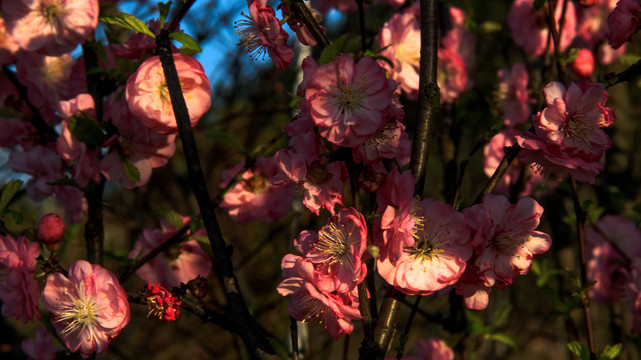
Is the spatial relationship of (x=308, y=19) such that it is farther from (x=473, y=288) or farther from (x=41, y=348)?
(x=41, y=348)

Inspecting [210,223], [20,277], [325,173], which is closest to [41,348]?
[20,277]

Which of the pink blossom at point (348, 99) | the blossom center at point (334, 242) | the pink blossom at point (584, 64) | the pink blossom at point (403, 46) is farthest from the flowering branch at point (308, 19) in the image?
the pink blossom at point (584, 64)

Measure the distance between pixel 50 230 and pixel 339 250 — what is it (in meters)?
0.66

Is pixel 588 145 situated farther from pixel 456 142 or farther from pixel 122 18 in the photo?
pixel 122 18

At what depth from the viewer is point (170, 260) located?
4.92ft

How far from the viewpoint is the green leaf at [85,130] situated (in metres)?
1.18

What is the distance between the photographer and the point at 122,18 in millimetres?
1009

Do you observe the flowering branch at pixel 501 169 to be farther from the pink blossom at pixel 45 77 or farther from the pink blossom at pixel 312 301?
the pink blossom at pixel 45 77

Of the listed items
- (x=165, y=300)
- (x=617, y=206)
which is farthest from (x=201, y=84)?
(x=617, y=206)

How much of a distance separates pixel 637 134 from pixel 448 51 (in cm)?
178

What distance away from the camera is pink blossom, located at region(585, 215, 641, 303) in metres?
1.73

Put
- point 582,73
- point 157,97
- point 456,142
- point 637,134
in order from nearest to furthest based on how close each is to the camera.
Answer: point 157,97
point 582,73
point 456,142
point 637,134

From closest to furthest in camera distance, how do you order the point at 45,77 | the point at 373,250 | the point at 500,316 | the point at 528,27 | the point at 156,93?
the point at 373,250
the point at 156,93
the point at 45,77
the point at 500,316
the point at 528,27

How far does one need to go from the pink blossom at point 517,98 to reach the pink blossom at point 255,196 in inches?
37.6
